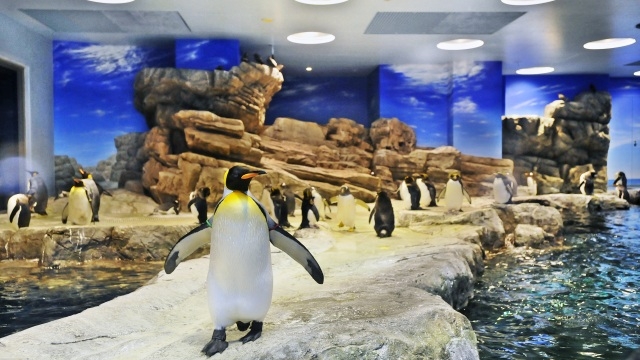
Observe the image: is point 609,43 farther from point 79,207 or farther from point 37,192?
point 37,192

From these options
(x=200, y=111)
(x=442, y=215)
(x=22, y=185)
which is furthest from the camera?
(x=200, y=111)

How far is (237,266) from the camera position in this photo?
2465 millimetres

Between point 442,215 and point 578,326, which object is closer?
point 578,326

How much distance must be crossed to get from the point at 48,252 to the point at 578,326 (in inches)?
239

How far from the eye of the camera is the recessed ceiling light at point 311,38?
10.3 metres

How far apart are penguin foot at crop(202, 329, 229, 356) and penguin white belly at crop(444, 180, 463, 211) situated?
6895 millimetres

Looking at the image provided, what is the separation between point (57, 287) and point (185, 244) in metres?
3.56

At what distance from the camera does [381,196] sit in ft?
21.9

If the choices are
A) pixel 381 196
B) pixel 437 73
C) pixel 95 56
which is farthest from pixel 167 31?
pixel 437 73

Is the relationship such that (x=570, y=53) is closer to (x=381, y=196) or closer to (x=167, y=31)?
(x=381, y=196)

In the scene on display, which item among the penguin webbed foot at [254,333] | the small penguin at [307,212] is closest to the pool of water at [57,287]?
the small penguin at [307,212]

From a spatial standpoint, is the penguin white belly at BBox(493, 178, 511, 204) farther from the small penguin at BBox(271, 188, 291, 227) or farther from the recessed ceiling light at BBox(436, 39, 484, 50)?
the small penguin at BBox(271, 188, 291, 227)

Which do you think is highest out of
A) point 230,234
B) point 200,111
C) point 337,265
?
point 200,111

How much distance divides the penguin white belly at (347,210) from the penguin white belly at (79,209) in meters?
3.53
